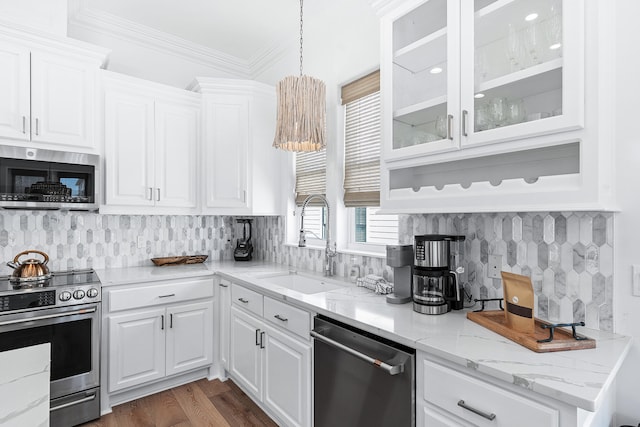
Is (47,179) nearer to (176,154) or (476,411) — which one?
(176,154)

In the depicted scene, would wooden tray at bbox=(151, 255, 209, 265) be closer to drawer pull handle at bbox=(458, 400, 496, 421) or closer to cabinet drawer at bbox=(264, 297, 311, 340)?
cabinet drawer at bbox=(264, 297, 311, 340)

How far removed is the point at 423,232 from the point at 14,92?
2.74 meters

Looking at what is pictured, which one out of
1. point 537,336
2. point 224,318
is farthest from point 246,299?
point 537,336

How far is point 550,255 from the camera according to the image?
1.51 metres

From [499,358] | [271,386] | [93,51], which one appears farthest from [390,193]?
[93,51]

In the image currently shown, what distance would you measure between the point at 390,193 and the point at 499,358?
37.6 inches

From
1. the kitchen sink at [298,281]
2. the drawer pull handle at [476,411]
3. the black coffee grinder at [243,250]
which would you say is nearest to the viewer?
the drawer pull handle at [476,411]

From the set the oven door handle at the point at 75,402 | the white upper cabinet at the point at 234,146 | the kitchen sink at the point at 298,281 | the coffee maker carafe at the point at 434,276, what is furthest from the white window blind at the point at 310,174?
the oven door handle at the point at 75,402

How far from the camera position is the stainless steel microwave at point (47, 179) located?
87.3 inches

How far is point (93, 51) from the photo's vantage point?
98.3 inches

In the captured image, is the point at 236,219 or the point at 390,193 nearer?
the point at 390,193

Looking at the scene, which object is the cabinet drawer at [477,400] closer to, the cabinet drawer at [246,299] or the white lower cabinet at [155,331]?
the cabinet drawer at [246,299]

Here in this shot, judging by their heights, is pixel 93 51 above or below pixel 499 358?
above

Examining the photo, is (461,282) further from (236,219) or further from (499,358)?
(236,219)
